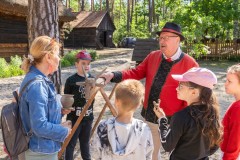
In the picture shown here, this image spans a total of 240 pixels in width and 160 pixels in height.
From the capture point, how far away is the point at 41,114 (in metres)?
2.11

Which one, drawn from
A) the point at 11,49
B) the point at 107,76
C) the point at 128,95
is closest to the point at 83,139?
the point at 107,76

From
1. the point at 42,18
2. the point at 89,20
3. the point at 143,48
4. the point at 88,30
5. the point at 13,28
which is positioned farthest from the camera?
the point at 89,20

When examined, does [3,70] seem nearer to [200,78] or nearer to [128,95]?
[128,95]

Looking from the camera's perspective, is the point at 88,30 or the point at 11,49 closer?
the point at 11,49

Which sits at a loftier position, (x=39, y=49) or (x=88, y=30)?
(x=88, y=30)

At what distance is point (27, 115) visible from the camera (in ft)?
7.19

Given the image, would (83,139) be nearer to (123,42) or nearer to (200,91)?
(200,91)

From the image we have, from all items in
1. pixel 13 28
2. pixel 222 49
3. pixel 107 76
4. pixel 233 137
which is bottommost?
pixel 222 49

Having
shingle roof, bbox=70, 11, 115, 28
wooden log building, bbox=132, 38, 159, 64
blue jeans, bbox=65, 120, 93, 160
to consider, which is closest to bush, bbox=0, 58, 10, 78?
wooden log building, bbox=132, 38, 159, 64

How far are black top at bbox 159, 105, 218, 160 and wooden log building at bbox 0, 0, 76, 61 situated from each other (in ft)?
41.1

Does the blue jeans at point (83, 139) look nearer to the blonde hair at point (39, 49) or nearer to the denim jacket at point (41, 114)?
the denim jacket at point (41, 114)

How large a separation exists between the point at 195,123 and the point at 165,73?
3.77ft

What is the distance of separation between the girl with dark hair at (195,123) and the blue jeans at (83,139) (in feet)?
4.85

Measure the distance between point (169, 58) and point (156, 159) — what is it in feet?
3.71
